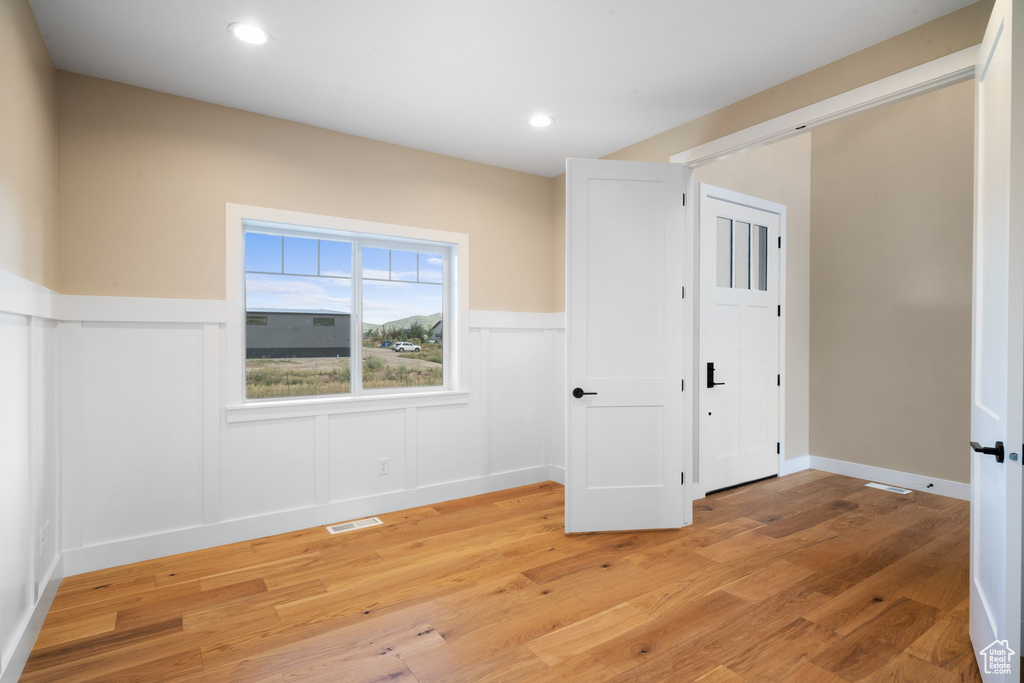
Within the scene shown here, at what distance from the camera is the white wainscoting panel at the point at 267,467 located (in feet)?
10.5

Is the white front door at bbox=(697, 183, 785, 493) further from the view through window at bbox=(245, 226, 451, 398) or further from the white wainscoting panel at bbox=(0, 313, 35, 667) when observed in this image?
the white wainscoting panel at bbox=(0, 313, 35, 667)

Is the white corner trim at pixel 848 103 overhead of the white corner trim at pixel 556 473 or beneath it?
overhead

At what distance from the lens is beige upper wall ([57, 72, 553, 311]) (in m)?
2.82

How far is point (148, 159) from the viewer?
298cm

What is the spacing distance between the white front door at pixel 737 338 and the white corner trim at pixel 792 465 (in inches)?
3.1

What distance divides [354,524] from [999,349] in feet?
11.1

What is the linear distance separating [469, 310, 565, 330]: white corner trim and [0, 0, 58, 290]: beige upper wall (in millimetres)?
2537

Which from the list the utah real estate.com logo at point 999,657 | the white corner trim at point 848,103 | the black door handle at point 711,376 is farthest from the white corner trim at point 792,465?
the utah real estate.com logo at point 999,657

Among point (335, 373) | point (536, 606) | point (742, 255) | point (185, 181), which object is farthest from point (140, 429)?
point (742, 255)

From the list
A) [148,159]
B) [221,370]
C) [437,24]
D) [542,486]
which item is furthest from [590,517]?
[148,159]

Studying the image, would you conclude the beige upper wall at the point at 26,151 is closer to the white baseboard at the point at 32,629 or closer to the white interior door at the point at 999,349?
the white baseboard at the point at 32,629

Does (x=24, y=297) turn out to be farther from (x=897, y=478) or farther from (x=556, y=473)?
(x=897, y=478)

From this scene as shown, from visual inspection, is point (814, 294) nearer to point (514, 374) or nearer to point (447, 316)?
point (514, 374)

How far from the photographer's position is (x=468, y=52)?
2637 millimetres
